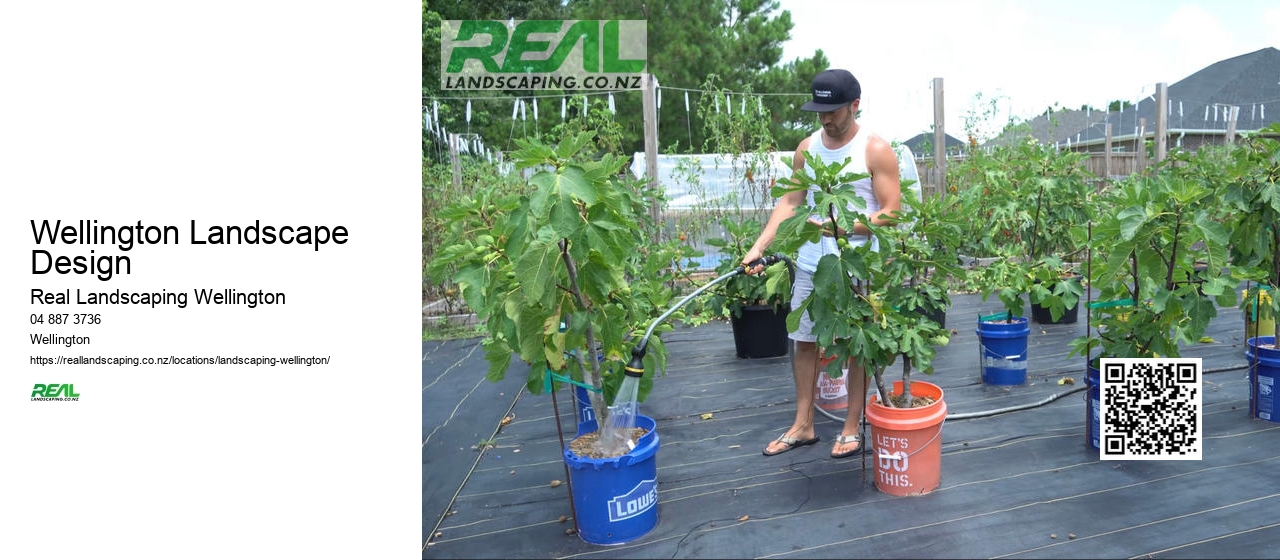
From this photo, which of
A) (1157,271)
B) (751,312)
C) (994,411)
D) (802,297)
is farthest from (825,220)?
(751,312)

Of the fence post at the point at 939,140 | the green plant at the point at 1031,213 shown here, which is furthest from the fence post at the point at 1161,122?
the green plant at the point at 1031,213

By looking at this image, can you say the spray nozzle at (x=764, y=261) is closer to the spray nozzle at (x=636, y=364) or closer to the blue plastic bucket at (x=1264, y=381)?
the spray nozzle at (x=636, y=364)

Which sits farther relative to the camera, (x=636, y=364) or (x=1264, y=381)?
(x=1264, y=381)

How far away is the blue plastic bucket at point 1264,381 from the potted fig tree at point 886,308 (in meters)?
1.45

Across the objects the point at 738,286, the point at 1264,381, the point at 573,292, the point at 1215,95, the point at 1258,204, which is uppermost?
the point at 1215,95

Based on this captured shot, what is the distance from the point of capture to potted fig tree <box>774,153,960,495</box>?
7.95ft

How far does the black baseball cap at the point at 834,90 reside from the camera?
2.67 metres

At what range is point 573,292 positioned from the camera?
2.26m

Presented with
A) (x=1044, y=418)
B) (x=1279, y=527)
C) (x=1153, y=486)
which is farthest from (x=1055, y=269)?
(x=1279, y=527)

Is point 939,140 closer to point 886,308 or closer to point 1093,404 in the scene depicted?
point 1093,404

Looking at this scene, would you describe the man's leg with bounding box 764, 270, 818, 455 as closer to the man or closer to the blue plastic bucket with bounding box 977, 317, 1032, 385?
the man

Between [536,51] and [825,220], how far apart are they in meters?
12.6

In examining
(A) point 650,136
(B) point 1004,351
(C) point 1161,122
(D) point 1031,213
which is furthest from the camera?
(C) point 1161,122

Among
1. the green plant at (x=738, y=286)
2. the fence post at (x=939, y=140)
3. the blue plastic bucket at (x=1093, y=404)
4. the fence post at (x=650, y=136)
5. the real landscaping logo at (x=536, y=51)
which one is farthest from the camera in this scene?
the real landscaping logo at (x=536, y=51)
